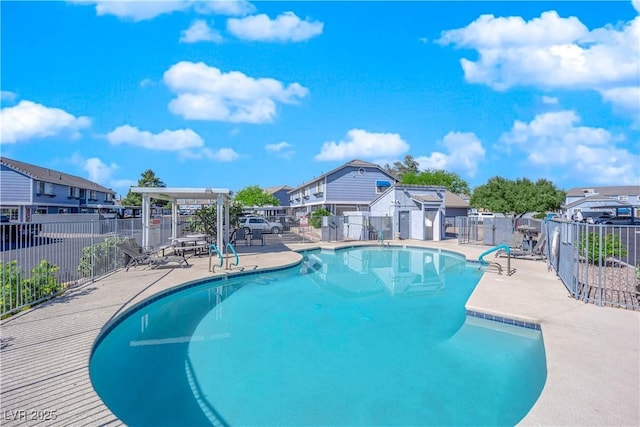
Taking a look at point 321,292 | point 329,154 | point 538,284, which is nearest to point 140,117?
point 321,292

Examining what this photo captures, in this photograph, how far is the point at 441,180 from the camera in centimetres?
5978

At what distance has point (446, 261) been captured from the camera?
15477mm

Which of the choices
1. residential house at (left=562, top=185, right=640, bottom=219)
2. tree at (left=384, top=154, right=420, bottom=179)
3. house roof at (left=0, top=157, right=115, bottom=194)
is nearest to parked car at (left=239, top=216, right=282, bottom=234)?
house roof at (left=0, top=157, right=115, bottom=194)

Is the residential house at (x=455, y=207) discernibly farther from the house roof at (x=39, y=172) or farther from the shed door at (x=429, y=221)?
the house roof at (x=39, y=172)

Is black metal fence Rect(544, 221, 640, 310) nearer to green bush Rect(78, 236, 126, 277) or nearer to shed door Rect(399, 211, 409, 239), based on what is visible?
green bush Rect(78, 236, 126, 277)

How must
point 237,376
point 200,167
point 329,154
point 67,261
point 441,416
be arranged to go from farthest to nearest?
point 329,154 → point 200,167 → point 67,261 → point 237,376 → point 441,416

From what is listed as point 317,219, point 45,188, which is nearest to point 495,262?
point 317,219

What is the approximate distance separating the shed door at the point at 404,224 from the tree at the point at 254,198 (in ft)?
82.1

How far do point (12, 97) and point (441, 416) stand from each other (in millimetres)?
24058

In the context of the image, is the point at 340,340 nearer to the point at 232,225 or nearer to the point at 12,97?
the point at 232,225

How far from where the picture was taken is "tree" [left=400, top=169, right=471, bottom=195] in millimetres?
58062

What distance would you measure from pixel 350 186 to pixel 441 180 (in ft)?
108

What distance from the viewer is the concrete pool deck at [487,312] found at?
3256 millimetres

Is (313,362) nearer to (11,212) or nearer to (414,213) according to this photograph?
(414,213)
